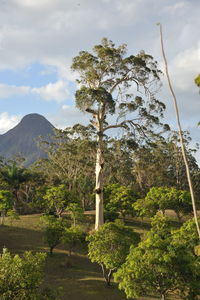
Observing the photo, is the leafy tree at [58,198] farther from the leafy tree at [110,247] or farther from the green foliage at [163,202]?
the leafy tree at [110,247]

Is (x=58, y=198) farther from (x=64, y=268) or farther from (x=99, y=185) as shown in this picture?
(x=64, y=268)

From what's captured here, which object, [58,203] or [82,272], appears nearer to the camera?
[82,272]

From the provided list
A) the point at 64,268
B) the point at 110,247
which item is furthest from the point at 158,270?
the point at 64,268

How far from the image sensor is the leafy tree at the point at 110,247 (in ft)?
76.7

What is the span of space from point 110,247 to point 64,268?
19.9 ft

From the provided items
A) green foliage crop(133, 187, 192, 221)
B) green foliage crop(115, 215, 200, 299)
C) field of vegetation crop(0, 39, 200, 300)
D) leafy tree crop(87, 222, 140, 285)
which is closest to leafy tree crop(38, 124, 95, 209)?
field of vegetation crop(0, 39, 200, 300)

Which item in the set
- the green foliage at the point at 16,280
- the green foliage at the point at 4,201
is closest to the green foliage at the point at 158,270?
the green foliage at the point at 16,280

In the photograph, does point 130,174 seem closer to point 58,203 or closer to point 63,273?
point 58,203

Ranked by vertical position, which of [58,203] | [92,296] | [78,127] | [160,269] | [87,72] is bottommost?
[92,296]

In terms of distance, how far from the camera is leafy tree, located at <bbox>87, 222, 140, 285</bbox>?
2339 centimetres

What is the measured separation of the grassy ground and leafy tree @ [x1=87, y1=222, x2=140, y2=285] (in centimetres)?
178

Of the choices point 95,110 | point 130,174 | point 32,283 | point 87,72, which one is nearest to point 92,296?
point 32,283

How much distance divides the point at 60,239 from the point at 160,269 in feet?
45.3

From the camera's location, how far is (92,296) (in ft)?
73.3
